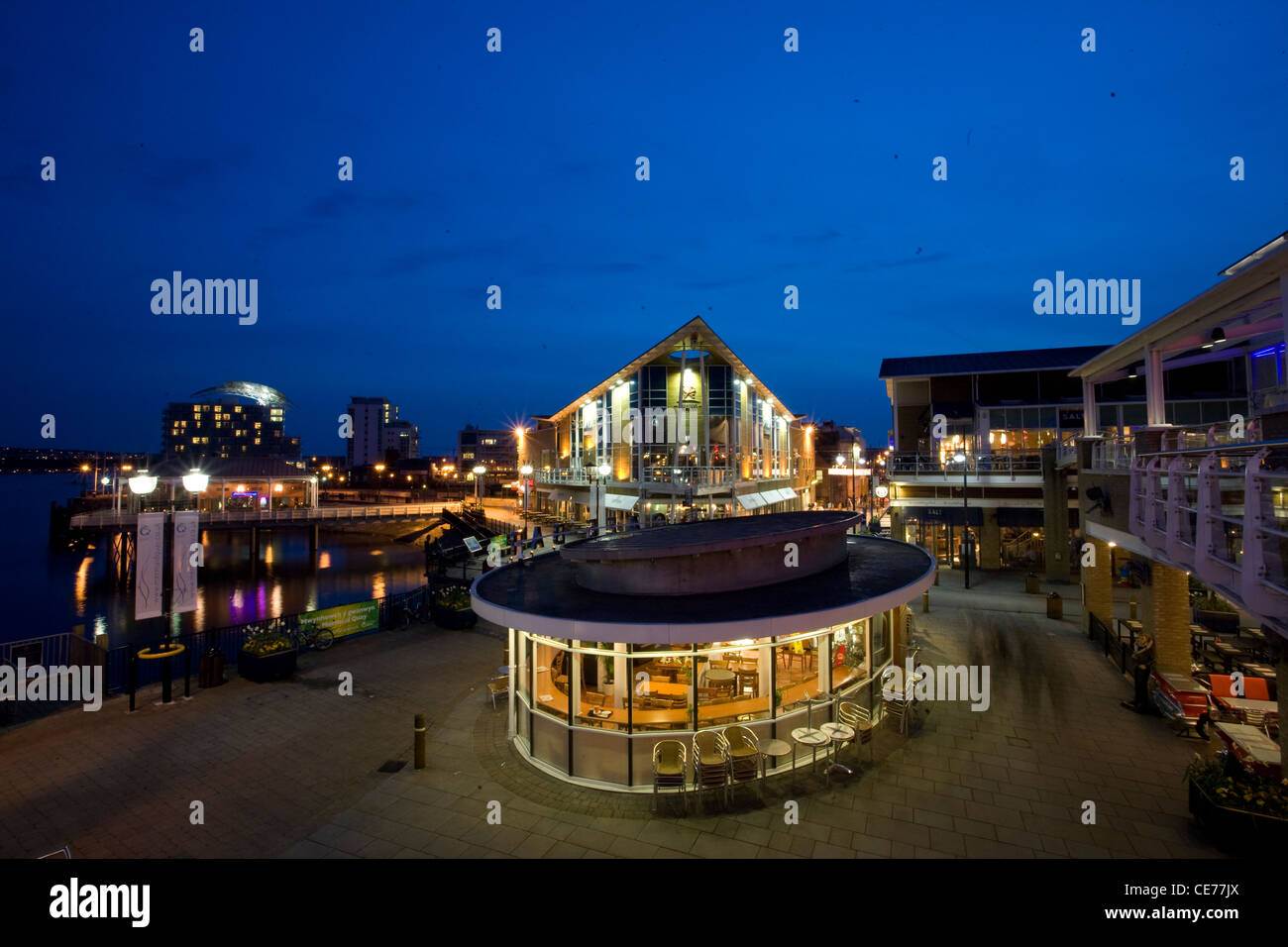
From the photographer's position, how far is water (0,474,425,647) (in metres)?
33.7

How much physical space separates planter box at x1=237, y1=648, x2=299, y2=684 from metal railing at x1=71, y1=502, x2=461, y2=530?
3576cm

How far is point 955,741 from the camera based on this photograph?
10078mm

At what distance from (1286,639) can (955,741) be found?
16.2 feet

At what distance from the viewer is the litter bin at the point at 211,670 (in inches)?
521

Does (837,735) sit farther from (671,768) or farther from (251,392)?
(251,392)

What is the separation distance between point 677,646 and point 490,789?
3.51 metres

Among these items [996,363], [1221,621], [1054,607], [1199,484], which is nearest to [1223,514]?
[1199,484]

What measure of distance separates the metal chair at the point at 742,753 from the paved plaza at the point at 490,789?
29 centimetres

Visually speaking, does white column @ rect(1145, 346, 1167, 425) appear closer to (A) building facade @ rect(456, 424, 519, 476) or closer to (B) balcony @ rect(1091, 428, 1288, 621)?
(B) balcony @ rect(1091, 428, 1288, 621)

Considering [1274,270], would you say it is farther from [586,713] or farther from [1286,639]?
[586,713]

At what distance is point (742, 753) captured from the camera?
339 inches

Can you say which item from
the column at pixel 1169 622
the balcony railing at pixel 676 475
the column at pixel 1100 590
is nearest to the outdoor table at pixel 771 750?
the column at pixel 1169 622

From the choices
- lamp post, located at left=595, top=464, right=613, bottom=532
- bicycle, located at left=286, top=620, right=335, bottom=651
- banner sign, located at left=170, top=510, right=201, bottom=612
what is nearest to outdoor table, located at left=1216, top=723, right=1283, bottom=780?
bicycle, located at left=286, top=620, right=335, bottom=651
